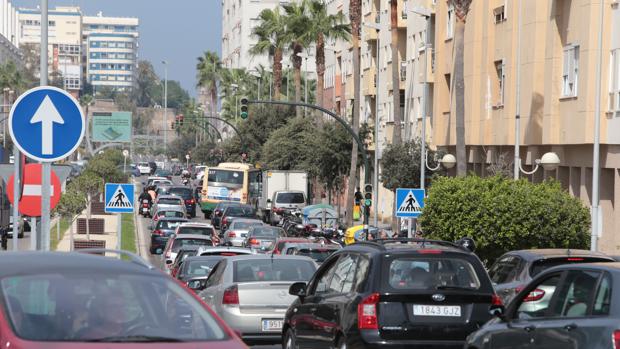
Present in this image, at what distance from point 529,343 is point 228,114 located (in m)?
120

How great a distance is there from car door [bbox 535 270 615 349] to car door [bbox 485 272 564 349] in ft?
0.49

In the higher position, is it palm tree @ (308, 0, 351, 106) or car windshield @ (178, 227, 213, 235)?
palm tree @ (308, 0, 351, 106)

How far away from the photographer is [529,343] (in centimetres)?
1023

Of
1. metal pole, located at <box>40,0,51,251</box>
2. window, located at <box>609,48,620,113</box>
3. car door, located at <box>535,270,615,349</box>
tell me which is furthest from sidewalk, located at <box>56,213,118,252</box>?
car door, located at <box>535,270,615,349</box>

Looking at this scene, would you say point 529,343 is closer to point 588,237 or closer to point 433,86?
point 588,237

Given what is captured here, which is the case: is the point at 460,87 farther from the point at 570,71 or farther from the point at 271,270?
the point at 271,270

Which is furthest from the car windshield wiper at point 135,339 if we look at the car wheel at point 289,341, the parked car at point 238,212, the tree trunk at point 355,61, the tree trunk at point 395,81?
the parked car at point 238,212

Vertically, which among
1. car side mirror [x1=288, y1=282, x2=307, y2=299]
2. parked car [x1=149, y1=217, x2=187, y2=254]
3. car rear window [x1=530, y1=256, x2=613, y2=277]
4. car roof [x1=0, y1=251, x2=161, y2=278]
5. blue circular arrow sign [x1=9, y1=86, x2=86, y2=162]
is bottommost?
parked car [x1=149, y1=217, x2=187, y2=254]

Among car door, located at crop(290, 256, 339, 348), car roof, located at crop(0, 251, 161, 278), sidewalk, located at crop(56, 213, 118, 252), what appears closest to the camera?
car roof, located at crop(0, 251, 161, 278)

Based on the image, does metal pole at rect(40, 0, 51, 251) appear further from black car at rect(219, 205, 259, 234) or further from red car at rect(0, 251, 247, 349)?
black car at rect(219, 205, 259, 234)

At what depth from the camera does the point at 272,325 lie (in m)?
16.5

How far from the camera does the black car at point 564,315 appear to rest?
9.16 meters

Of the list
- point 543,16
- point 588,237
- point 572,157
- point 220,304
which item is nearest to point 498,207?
point 588,237

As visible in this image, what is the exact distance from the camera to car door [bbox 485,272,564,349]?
1031cm
